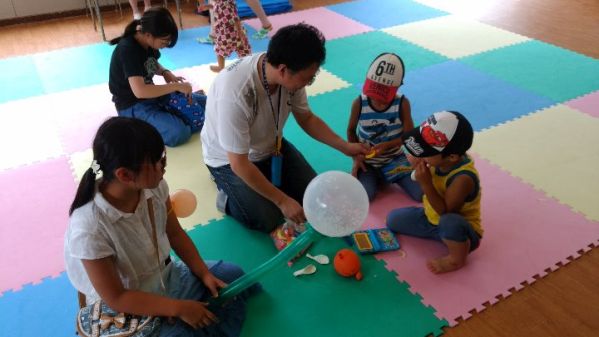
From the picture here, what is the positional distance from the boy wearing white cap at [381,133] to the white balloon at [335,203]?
1.02 metres

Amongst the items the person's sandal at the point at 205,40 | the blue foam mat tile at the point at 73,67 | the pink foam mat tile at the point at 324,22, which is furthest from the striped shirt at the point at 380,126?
the person's sandal at the point at 205,40

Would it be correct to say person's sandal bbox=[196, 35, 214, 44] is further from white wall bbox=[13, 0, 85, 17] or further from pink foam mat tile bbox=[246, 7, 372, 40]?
white wall bbox=[13, 0, 85, 17]

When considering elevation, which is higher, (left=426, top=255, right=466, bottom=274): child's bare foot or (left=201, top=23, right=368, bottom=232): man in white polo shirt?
(left=201, top=23, right=368, bottom=232): man in white polo shirt

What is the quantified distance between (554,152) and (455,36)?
2451mm

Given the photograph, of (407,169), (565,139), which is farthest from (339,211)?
(565,139)

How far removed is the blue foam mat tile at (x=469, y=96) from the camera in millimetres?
3625

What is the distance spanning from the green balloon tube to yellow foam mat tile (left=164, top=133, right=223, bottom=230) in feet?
2.77

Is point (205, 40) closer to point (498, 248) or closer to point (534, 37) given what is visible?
point (534, 37)

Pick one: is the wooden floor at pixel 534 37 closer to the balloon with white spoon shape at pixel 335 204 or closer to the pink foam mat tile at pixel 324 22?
the pink foam mat tile at pixel 324 22

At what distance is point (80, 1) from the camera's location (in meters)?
6.41

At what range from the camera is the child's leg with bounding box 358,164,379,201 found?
2.77 metres

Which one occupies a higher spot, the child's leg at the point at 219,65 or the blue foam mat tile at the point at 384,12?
the blue foam mat tile at the point at 384,12

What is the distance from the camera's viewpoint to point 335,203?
1.63 metres

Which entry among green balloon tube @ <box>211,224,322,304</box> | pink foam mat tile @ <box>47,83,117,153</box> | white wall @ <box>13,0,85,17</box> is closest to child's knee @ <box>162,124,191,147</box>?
pink foam mat tile @ <box>47,83,117,153</box>
